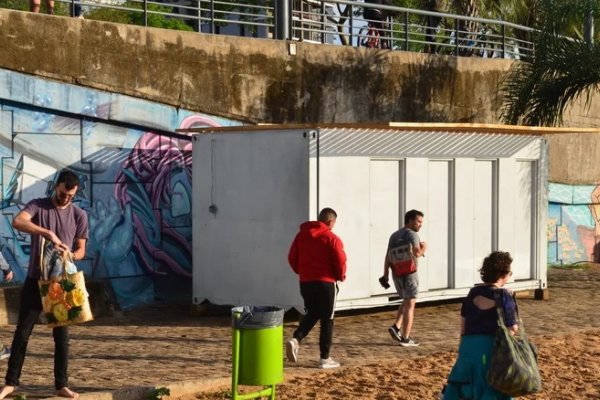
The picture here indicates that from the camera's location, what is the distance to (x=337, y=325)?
51.5ft

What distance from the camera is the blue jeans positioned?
32.9 feet

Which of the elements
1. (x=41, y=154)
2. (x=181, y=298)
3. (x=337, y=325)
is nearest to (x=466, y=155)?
(x=337, y=325)

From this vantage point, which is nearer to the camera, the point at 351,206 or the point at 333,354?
the point at 333,354

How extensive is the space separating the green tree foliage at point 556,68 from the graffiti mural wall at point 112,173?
5.83 meters

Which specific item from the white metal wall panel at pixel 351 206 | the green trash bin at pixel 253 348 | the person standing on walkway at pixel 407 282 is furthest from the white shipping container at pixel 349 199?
the green trash bin at pixel 253 348

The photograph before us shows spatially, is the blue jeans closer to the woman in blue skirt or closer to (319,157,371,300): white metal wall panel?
the woman in blue skirt

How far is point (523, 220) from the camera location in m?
18.3

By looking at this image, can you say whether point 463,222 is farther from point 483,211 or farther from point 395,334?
point 395,334

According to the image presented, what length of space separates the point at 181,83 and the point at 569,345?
7196 mm

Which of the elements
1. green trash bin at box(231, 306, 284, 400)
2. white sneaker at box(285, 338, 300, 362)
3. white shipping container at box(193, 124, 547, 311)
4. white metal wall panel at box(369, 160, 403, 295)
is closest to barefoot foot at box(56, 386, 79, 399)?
green trash bin at box(231, 306, 284, 400)

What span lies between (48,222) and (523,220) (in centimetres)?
987

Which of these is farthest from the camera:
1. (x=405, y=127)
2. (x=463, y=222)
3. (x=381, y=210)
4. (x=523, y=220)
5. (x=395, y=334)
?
(x=523, y=220)

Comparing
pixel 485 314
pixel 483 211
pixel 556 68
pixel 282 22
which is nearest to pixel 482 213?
pixel 483 211

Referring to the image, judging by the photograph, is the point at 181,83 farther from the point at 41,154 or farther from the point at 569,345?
the point at 569,345
